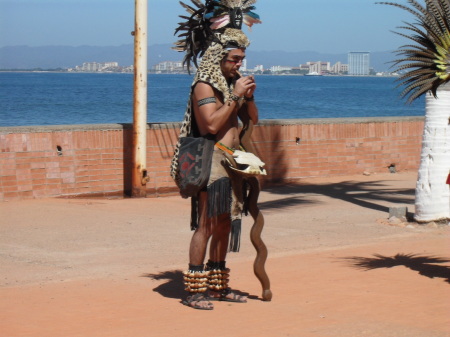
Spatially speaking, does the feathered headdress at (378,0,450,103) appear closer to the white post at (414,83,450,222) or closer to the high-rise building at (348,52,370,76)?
the white post at (414,83,450,222)

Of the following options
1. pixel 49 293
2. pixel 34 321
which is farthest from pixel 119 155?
pixel 34 321

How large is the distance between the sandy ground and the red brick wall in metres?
0.38

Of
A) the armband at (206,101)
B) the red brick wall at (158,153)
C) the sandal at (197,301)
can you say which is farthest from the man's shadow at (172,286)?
the red brick wall at (158,153)

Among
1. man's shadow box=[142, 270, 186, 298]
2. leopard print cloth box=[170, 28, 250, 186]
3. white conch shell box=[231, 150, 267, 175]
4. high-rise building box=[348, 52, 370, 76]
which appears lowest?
man's shadow box=[142, 270, 186, 298]

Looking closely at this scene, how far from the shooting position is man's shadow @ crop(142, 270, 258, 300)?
8.05 m

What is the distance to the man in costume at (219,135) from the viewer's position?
7.38 meters

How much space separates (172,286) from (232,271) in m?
0.92

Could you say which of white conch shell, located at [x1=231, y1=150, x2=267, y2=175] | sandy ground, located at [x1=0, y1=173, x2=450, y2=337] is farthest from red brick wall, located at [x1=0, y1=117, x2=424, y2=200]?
white conch shell, located at [x1=231, y1=150, x2=267, y2=175]

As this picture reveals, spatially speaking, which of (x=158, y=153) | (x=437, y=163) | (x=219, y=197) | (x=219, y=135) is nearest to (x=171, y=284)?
(x=219, y=197)

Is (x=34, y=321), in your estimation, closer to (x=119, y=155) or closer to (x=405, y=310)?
(x=405, y=310)

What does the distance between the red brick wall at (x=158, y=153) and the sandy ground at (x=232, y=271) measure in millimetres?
384

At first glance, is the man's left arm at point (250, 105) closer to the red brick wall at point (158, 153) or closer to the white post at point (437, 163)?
the white post at point (437, 163)

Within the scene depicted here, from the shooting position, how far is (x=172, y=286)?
27.6 ft

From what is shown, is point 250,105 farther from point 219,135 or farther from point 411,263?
point 411,263
